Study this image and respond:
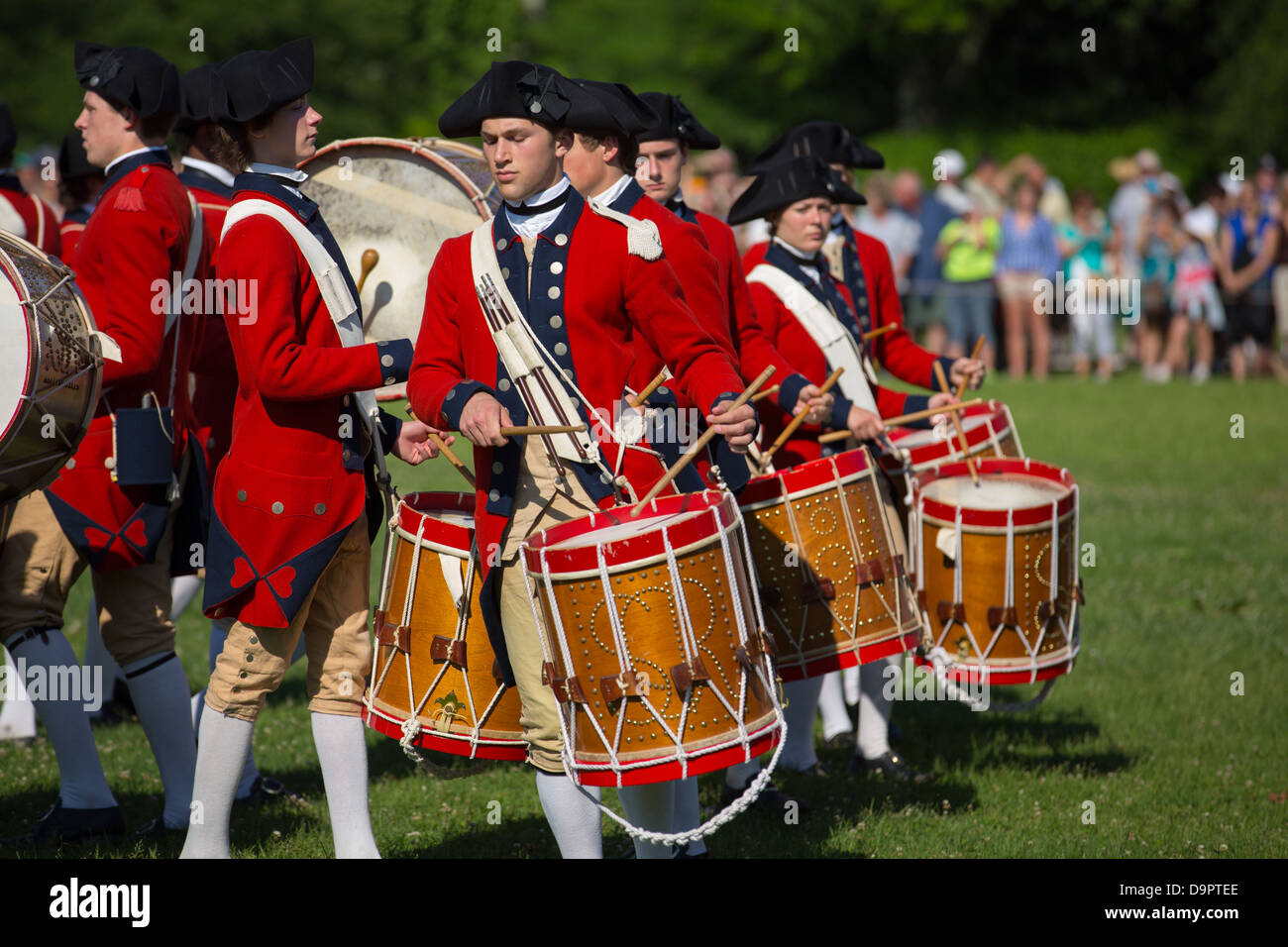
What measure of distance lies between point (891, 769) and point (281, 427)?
288cm

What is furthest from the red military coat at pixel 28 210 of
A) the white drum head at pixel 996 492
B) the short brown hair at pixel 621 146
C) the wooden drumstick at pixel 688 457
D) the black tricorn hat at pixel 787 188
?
the wooden drumstick at pixel 688 457

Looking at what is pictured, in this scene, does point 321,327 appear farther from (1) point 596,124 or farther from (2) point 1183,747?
(2) point 1183,747

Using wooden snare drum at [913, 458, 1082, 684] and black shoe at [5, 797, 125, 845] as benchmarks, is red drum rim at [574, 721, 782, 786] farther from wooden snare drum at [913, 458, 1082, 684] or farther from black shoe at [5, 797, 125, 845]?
black shoe at [5, 797, 125, 845]

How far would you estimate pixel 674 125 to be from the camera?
5.81m

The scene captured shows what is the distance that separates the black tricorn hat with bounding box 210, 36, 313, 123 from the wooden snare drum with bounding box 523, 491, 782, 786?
150 centimetres

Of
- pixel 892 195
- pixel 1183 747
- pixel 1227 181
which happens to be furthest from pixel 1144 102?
pixel 1183 747

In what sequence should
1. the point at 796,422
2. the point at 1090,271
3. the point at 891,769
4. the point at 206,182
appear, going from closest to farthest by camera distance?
the point at 796,422 < the point at 206,182 < the point at 891,769 < the point at 1090,271

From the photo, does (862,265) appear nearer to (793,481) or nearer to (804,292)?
(804,292)

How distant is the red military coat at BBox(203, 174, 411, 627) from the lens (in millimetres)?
4215

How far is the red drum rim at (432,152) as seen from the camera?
4965 mm

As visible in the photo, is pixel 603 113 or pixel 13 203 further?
pixel 13 203

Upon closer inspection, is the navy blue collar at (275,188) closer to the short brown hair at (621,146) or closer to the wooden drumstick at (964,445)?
the short brown hair at (621,146)

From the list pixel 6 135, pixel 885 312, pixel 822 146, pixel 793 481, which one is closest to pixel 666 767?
pixel 793 481

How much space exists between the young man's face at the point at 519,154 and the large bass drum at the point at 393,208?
1025mm
